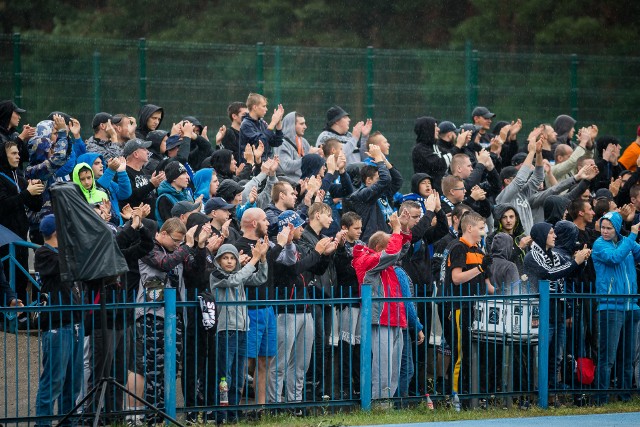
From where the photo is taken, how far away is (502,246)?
43.0 feet

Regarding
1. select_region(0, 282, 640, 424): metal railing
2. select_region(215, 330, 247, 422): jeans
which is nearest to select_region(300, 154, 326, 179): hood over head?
select_region(0, 282, 640, 424): metal railing

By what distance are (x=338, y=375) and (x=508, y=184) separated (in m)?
4.31

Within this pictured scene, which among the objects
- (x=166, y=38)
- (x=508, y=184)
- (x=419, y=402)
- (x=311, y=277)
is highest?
(x=166, y=38)

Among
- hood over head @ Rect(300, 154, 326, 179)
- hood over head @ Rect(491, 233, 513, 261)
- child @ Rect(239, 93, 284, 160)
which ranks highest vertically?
child @ Rect(239, 93, 284, 160)

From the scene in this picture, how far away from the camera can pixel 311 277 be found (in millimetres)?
12547

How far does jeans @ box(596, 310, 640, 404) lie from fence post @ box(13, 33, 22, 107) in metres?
8.74

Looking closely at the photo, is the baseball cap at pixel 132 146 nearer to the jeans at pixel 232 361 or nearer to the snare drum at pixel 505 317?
the jeans at pixel 232 361

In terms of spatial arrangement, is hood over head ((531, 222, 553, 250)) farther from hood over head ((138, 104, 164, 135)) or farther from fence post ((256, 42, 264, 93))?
fence post ((256, 42, 264, 93))

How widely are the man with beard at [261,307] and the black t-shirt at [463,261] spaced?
1.74 metres

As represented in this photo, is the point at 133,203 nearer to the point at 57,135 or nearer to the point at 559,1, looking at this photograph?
the point at 57,135

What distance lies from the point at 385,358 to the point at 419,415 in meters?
0.65

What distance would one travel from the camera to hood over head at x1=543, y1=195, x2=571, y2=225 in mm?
15000

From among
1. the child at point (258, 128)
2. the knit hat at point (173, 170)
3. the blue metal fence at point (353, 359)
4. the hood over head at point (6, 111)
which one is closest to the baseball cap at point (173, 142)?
the child at point (258, 128)

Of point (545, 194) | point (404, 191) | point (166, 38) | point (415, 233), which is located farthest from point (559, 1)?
point (415, 233)
